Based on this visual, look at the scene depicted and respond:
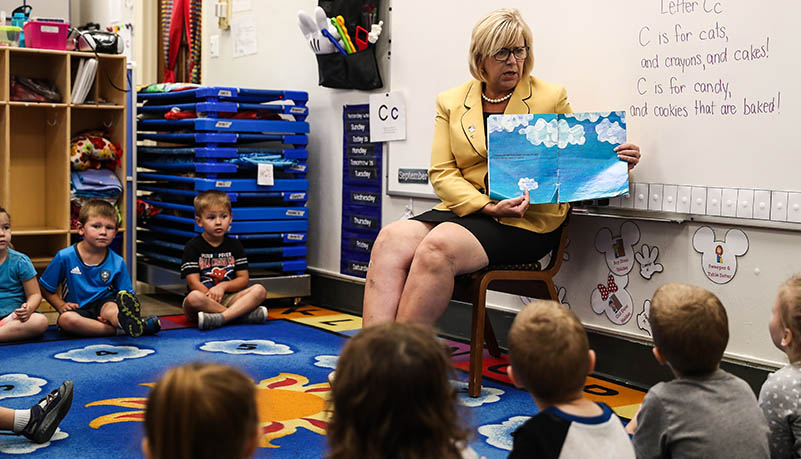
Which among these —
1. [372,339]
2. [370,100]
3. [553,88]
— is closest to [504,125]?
[553,88]

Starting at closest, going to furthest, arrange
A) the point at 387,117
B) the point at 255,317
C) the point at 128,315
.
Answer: the point at 128,315
the point at 255,317
the point at 387,117

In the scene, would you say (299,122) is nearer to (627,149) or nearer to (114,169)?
(114,169)

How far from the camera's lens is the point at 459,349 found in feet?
12.2

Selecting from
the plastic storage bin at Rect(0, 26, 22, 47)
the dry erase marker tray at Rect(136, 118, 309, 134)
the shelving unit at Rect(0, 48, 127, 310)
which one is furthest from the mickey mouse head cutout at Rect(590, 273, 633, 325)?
the plastic storage bin at Rect(0, 26, 22, 47)

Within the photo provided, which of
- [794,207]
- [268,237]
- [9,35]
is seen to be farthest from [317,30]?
[794,207]

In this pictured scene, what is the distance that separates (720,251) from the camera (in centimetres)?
Result: 290

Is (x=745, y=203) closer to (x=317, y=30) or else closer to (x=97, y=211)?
(x=317, y=30)

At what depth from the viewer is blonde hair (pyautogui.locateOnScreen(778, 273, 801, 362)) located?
177 cm

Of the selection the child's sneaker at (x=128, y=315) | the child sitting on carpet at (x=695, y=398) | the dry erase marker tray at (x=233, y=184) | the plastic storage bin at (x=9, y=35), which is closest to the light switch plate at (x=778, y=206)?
the child sitting on carpet at (x=695, y=398)

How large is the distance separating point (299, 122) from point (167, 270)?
3.36 feet

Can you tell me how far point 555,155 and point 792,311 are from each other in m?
1.46

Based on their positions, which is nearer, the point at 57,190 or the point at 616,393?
the point at 616,393

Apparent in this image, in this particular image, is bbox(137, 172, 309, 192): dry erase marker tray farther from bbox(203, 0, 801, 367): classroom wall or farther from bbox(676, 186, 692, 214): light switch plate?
bbox(676, 186, 692, 214): light switch plate

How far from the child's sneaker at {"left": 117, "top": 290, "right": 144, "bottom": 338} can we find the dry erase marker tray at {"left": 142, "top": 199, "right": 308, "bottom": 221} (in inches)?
37.1
